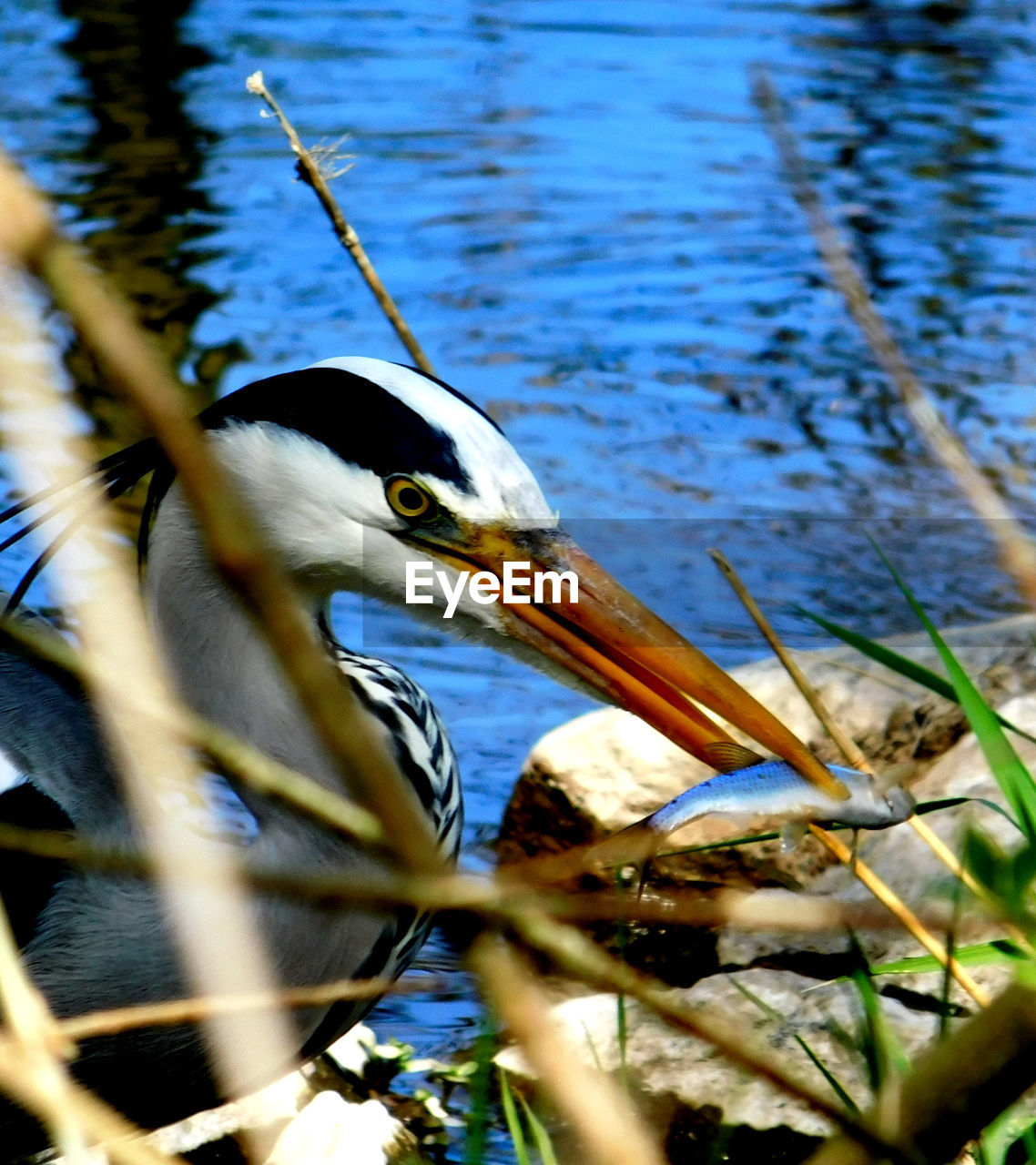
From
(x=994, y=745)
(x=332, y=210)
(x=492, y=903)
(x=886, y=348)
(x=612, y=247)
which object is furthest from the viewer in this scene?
(x=612, y=247)

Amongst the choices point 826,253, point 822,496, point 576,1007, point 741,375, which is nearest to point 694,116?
point 741,375

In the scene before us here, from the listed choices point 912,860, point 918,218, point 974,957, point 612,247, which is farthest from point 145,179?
point 974,957

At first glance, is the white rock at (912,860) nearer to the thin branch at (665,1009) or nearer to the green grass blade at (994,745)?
the green grass blade at (994,745)

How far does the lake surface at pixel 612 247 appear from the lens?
14.1ft

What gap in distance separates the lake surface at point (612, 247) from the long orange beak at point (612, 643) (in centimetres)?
118

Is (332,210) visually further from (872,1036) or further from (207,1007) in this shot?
(207,1007)

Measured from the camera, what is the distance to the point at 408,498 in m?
1.82

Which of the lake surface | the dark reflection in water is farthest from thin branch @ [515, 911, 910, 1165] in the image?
the dark reflection in water

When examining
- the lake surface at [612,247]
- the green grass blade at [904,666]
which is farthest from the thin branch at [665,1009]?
the lake surface at [612,247]

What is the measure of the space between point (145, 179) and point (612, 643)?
5.63 m

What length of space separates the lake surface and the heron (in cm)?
91

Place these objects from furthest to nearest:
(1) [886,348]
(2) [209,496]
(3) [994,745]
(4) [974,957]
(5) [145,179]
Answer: (5) [145,179] < (3) [994,745] < (4) [974,957] < (1) [886,348] < (2) [209,496]

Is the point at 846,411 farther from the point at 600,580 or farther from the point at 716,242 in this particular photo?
the point at 600,580

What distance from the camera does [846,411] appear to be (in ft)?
16.6
